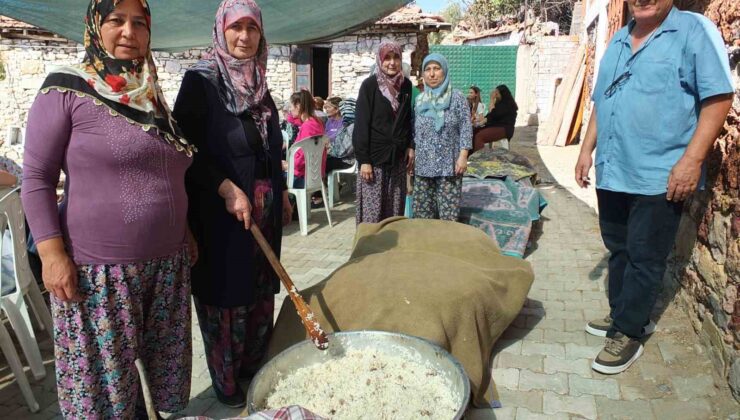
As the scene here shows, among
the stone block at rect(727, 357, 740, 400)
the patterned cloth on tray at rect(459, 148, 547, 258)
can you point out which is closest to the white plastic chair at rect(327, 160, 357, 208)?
the patterned cloth on tray at rect(459, 148, 547, 258)

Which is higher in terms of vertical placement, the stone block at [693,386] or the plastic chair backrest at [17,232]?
the plastic chair backrest at [17,232]

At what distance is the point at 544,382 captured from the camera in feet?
8.41

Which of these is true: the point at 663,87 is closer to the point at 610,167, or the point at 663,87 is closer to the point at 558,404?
the point at 610,167

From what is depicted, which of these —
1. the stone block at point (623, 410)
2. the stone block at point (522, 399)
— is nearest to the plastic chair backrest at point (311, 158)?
the stone block at point (522, 399)

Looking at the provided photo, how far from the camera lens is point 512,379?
103 inches

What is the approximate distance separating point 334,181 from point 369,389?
5.23 metres

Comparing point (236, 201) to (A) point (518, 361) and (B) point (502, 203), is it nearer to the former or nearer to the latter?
(A) point (518, 361)

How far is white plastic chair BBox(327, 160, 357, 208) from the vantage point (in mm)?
6684

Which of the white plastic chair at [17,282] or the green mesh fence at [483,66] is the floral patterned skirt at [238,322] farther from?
the green mesh fence at [483,66]

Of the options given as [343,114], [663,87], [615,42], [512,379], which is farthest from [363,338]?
[343,114]

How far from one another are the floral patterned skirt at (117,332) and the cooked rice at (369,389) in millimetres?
491

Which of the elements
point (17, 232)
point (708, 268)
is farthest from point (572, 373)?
point (17, 232)

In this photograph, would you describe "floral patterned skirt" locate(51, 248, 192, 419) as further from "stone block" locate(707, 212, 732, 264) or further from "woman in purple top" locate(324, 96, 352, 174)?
"woman in purple top" locate(324, 96, 352, 174)

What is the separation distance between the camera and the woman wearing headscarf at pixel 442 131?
4137 mm
